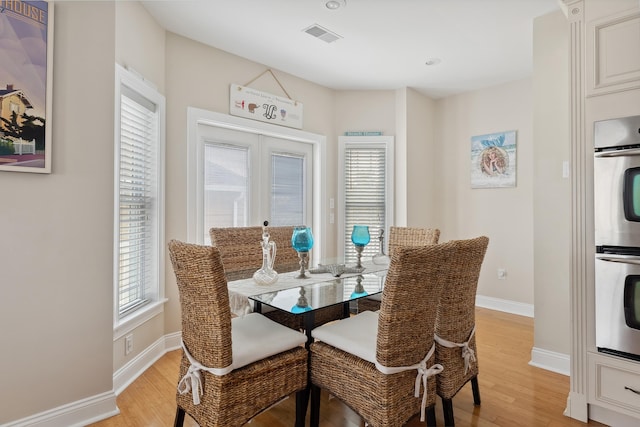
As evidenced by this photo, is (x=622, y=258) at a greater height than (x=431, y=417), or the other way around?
(x=622, y=258)

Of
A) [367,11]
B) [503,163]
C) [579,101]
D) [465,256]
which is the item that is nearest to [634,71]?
[579,101]

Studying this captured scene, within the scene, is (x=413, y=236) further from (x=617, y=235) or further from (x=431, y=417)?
(x=431, y=417)

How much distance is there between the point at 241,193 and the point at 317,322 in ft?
5.32

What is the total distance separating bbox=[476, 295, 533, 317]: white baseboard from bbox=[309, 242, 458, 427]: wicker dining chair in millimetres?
2796

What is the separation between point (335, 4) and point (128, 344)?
Answer: 9.32 ft

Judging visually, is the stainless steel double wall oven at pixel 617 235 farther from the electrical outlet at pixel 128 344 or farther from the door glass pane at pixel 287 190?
the electrical outlet at pixel 128 344

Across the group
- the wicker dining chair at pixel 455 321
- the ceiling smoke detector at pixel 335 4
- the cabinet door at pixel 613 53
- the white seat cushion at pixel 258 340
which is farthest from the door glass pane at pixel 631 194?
the ceiling smoke detector at pixel 335 4

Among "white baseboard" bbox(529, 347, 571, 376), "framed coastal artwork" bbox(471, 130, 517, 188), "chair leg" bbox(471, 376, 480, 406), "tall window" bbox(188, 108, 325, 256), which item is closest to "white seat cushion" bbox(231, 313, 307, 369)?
"chair leg" bbox(471, 376, 480, 406)

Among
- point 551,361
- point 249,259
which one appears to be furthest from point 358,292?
point 551,361

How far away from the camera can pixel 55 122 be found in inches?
70.8

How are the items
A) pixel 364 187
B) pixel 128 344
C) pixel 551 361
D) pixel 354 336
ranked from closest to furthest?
pixel 354 336 < pixel 128 344 < pixel 551 361 < pixel 364 187

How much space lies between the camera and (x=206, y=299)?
144 cm

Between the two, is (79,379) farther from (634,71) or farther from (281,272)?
(634,71)

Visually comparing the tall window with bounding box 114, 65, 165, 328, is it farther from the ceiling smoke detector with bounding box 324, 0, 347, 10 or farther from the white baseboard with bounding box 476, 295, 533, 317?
the white baseboard with bounding box 476, 295, 533, 317
